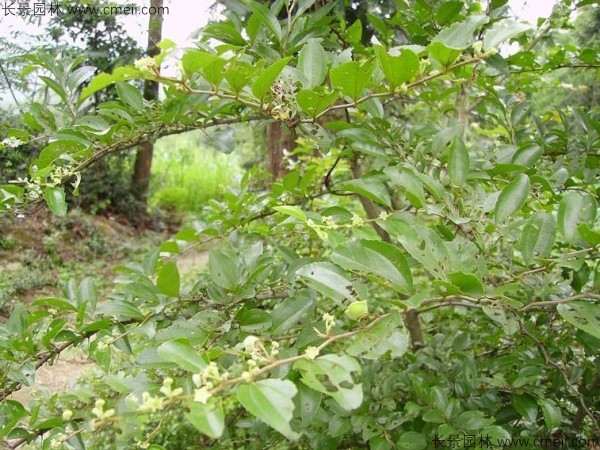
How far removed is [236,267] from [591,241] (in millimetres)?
585

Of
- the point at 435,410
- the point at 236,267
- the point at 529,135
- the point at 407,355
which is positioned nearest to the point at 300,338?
the point at 236,267

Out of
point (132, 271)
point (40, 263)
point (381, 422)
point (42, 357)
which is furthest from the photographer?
point (40, 263)

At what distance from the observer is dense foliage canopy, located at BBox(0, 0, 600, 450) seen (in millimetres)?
649

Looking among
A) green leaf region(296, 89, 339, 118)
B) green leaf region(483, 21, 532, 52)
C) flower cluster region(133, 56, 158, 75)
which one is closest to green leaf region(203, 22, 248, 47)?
green leaf region(296, 89, 339, 118)

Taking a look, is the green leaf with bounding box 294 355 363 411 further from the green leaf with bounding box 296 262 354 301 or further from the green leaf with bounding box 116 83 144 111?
the green leaf with bounding box 116 83 144 111

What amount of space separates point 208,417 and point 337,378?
15 centimetres

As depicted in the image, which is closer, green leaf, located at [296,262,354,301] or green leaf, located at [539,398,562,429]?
green leaf, located at [296,262,354,301]

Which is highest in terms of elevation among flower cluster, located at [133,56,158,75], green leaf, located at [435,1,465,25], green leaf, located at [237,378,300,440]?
green leaf, located at [435,1,465,25]

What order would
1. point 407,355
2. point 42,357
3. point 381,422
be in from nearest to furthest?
1. point 42,357
2. point 381,422
3. point 407,355

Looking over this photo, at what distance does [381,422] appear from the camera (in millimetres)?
1126

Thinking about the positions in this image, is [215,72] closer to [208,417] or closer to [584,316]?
[208,417]

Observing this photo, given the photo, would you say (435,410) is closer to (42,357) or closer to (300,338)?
(300,338)

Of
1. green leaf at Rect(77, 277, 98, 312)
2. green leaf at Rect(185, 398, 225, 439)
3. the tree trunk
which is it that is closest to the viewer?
green leaf at Rect(185, 398, 225, 439)

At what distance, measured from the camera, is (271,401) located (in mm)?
513
